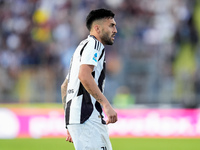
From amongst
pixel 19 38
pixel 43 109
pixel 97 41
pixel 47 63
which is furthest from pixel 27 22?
pixel 97 41

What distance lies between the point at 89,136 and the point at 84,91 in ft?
1.41

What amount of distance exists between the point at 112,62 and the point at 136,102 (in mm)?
1434

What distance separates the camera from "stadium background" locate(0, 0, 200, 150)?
1324 cm

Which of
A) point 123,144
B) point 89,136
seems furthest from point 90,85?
point 123,144

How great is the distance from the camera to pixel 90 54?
416 cm

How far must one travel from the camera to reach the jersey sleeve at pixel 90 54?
4.12 metres

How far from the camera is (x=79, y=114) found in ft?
13.9

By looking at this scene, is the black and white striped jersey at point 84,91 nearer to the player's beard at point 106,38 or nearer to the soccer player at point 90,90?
the soccer player at point 90,90

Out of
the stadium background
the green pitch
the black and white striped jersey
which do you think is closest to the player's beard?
the black and white striped jersey

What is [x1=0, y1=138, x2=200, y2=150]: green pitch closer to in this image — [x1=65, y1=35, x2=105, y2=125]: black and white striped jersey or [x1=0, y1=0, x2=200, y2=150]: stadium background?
[x1=0, y1=0, x2=200, y2=150]: stadium background

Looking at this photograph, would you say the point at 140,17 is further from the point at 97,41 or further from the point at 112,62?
the point at 97,41

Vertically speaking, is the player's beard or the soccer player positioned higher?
the player's beard

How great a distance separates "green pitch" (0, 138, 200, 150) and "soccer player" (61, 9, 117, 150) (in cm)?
620

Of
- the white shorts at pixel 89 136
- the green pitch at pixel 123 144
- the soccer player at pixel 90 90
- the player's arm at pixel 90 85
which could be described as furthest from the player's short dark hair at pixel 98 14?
the green pitch at pixel 123 144
